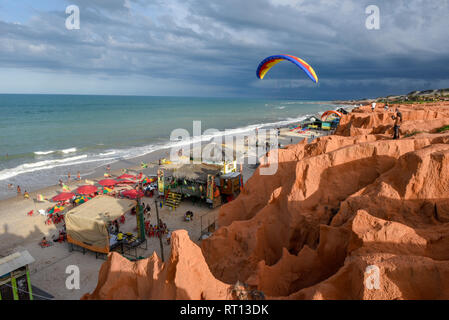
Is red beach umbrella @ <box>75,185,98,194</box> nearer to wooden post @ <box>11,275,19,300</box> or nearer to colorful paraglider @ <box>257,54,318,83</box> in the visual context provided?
wooden post @ <box>11,275,19,300</box>

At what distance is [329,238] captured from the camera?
7.94 meters

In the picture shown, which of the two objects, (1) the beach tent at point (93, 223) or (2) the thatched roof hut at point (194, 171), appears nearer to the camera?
(1) the beach tent at point (93, 223)

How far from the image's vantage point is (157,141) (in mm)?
55156

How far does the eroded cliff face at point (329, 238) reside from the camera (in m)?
5.30

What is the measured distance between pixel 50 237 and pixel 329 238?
698 inches

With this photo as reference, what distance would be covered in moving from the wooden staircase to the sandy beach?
0.40 m

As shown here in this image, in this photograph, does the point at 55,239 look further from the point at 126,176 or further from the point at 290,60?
the point at 290,60

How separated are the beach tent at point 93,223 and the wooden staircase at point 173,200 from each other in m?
5.65

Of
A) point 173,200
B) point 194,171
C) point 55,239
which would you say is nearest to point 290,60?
point 194,171

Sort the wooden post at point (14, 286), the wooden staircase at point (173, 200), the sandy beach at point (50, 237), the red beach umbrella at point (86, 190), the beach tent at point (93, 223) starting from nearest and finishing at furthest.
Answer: the wooden post at point (14, 286), the sandy beach at point (50, 237), the beach tent at point (93, 223), the wooden staircase at point (173, 200), the red beach umbrella at point (86, 190)

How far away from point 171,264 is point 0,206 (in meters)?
25.5

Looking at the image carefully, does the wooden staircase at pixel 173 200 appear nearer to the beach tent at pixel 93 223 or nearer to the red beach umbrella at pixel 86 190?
the beach tent at pixel 93 223

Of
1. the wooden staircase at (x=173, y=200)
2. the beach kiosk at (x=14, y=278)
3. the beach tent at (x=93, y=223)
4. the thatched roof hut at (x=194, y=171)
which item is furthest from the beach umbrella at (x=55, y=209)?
the beach kiosk at (x=14, y=278)
